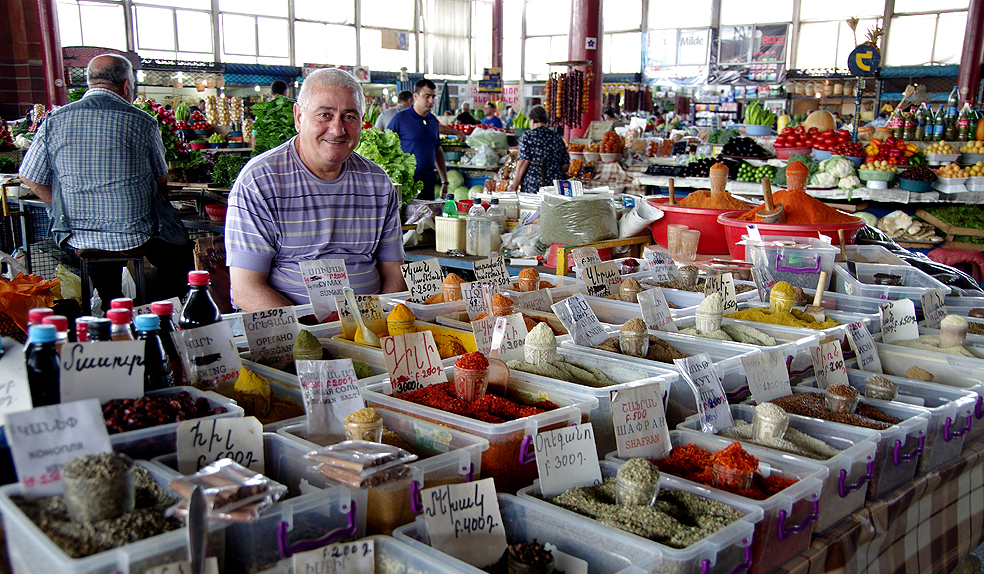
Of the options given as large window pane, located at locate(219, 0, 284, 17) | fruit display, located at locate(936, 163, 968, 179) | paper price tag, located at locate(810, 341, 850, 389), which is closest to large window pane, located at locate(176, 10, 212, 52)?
large window pane, located at locate(219, 0, 284, 17)

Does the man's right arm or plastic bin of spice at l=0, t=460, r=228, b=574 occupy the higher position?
plastic bin of spice at l=0, t=460, r=228, b=574

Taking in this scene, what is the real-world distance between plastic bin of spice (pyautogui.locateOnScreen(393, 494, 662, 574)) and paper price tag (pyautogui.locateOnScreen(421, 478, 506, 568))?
3 cm

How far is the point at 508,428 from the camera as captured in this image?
122 centimetres

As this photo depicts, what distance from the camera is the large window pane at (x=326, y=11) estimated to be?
1692 centimetres

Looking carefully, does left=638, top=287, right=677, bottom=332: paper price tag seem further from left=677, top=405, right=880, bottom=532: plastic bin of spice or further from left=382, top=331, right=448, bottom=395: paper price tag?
left=382, top=331, right=448, bottom=395: paper price tag

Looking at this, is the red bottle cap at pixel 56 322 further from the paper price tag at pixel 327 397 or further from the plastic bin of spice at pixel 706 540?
the plastic bin of spice at pixel 706 540

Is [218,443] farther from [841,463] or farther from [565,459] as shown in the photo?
[841,463]

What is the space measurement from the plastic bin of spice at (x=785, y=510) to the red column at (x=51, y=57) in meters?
8.45

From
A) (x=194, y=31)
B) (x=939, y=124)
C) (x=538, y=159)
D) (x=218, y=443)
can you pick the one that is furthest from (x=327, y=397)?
(x=194, y=31)

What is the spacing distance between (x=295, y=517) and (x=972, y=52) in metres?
13.2

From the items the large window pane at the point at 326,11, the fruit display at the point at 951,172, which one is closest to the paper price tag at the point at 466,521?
the fruit display at the point at 951,172

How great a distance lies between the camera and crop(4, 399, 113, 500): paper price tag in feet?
2.79

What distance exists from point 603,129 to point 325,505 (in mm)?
7568

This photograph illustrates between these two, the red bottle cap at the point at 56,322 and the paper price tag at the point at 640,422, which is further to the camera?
the paper price tag at the point at 640,422
